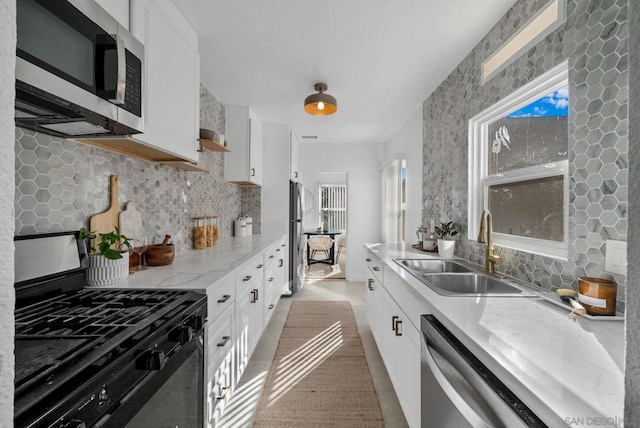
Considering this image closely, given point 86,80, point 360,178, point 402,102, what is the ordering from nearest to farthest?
1. point 86,80
2. point 402,102
3. point 360,178

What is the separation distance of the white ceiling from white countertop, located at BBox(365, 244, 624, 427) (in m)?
1.65

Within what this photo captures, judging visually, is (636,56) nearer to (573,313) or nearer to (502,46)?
(573,313)

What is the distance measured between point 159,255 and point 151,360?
1.08m

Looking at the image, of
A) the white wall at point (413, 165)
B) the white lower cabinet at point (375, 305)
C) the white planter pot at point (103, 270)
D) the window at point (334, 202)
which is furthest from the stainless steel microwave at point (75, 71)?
the window at point (334, 202)

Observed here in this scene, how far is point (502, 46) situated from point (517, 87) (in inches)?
12.8

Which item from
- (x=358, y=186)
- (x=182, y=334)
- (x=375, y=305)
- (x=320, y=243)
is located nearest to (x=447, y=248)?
(x=375, y=305)

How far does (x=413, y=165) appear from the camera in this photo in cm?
379

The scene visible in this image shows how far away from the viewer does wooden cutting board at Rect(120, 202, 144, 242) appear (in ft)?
5.69

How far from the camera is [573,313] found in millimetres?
1078

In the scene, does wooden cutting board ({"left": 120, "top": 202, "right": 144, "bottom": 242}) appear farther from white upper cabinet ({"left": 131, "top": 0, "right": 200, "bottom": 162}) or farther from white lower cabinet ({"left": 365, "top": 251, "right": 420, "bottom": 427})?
white lower cabinet ({"left": 365, "top": 251, "right": 420, "bottom": 427})

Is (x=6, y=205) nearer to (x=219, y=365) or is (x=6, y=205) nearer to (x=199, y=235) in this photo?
(x=219, y=365)

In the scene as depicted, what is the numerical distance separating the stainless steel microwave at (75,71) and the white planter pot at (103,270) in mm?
559

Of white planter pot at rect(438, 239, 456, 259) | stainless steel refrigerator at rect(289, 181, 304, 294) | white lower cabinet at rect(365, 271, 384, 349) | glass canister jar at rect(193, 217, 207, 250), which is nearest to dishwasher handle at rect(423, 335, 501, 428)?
white lower cabinet at rect(365, 271, 384, 349)

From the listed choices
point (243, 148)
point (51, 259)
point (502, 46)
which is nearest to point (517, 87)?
point (502, 46)
